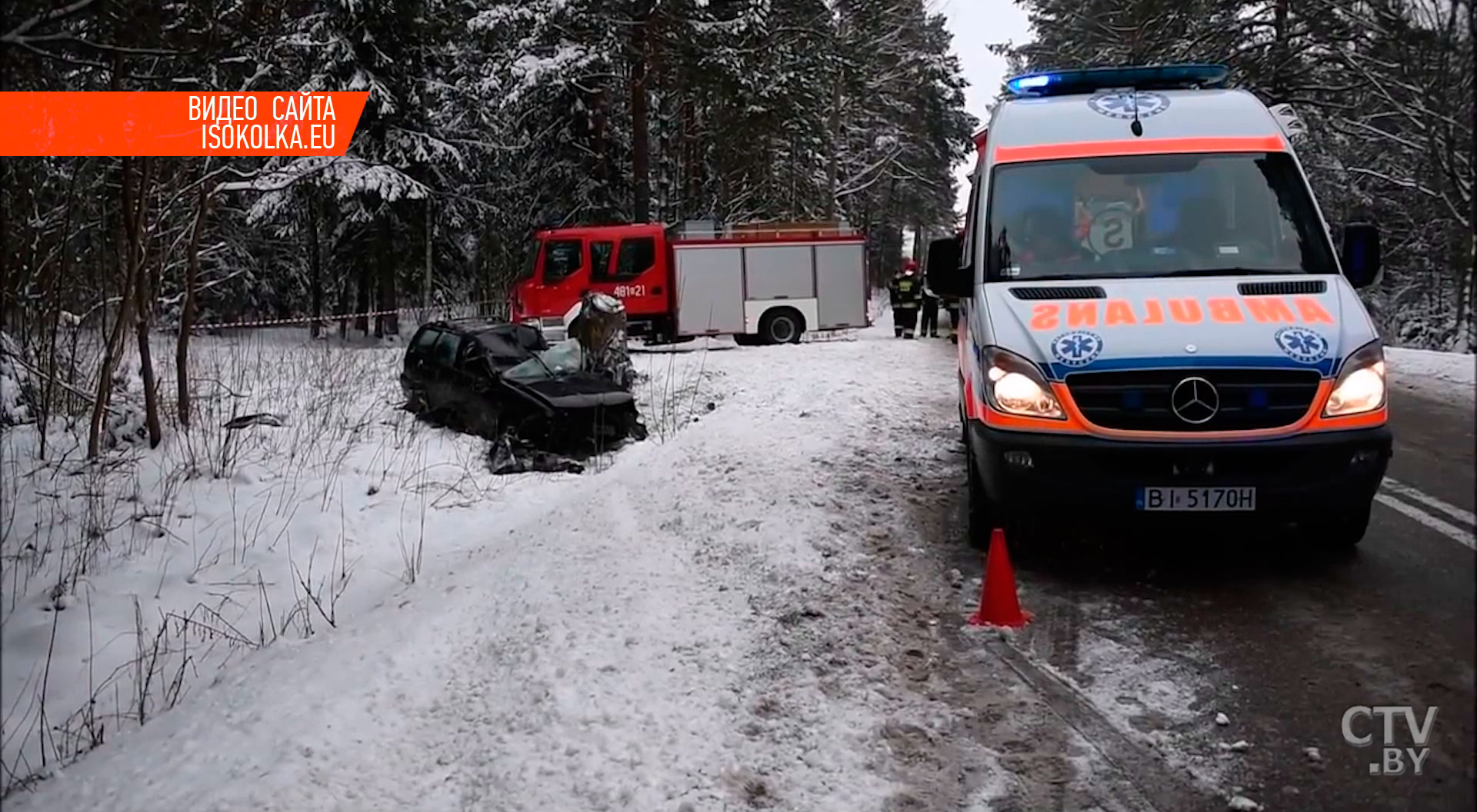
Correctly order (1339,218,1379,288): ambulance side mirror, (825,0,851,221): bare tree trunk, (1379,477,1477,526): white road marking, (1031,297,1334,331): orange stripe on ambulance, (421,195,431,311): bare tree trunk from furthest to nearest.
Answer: (825,0,851,221): bare tree trunk
(421,195,431,311): bare tree trunk
(1339,218,1379,288): ambulance side mirror
(1031,297,1334,331): orange stripe on ambulance
(1379,477,1477,526): white road marking

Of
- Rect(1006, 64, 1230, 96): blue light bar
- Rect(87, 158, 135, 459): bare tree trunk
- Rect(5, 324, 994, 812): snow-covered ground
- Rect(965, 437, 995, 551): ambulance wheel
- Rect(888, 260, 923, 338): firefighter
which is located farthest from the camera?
Rect(888, 260, 923, 338): firefighter

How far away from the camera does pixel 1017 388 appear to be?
537 cm

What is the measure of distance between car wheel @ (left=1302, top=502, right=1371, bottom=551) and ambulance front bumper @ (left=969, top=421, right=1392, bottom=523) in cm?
41

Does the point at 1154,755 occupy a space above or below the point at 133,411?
below

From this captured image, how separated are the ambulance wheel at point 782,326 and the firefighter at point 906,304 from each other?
8.53 ft

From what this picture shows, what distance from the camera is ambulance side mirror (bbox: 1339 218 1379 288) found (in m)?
5.76

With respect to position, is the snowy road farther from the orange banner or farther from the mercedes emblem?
the orange banner

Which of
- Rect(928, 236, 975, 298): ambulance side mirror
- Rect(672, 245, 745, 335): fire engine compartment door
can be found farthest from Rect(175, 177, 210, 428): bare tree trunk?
Rect(672, 245, 745, 335): fire engine compartment door

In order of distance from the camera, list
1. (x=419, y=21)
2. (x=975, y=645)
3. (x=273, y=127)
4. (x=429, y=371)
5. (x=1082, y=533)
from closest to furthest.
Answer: (x=975, y=645), (x=1082, y=533), (x=273, y=127), (x=429, y=371), (x=419, y=21)

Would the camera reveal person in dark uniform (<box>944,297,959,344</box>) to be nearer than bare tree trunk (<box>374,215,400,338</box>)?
Yes

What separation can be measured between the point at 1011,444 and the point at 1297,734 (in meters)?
1.82

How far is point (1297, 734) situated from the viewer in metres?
3.94

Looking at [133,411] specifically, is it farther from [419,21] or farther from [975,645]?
[419,21]

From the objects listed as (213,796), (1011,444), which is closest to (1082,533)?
(1011,444)
